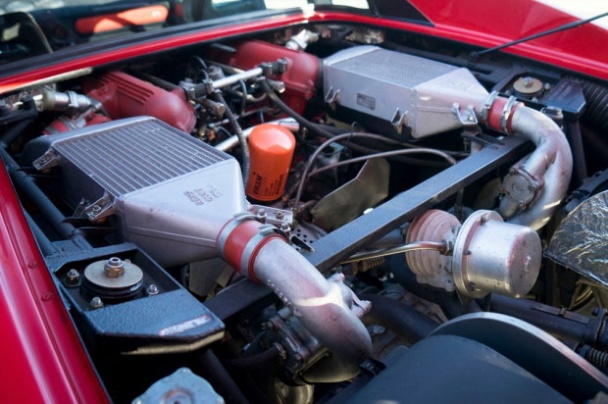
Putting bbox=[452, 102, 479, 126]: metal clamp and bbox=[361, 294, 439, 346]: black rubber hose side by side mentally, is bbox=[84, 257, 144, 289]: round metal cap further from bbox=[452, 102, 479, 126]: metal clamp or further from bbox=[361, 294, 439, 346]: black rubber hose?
bbox=[452, 102, 479, 126]: metal clamp

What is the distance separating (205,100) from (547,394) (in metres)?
1.34

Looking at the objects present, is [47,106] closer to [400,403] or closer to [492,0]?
[400,403]

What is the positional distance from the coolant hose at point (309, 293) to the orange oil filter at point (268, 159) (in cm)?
60

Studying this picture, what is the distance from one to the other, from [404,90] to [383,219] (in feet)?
2.12

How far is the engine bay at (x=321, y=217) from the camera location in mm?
948

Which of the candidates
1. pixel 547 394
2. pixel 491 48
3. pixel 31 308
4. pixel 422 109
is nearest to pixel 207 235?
pixel 31 308

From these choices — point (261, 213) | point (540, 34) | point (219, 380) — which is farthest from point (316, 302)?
point (540, 34)

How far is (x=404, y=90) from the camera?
1889mm

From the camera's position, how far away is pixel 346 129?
2.18 meters

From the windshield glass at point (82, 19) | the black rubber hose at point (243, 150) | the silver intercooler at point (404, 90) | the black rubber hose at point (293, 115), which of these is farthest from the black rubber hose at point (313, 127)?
the windshield glass at point (82, 19)

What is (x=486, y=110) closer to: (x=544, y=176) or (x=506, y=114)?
(x=506, y=114)

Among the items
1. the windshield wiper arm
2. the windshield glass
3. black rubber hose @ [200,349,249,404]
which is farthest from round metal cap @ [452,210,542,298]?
the windshield glass

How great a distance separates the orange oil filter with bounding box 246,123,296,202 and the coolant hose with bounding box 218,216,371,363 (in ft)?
1.95

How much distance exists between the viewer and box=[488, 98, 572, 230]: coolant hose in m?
1.64
